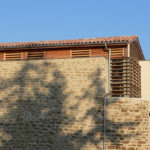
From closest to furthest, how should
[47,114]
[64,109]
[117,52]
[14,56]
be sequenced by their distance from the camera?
1. [64,109]
2. [47,114]
3. [117,52]
4. [14,56]

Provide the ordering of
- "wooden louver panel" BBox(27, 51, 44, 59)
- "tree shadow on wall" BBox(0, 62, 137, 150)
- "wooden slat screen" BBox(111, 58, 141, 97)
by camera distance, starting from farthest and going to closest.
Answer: "wooden louver panel" BBox(27, 51, 44, 59) < "wooden slat screen" BBox(111, 58, 141, 97) < "tree shadow on wall" BBox(0, 62, 137, 150)

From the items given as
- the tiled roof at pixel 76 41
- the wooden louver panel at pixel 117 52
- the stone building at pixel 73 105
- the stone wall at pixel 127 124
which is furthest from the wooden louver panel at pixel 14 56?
the stone wall at pixel 127 124

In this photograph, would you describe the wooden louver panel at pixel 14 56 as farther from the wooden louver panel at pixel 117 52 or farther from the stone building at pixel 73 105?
the wooden louver panel at pixel 117 52

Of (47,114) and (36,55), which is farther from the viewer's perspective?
(36,55)

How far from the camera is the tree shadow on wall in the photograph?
47.7 ft

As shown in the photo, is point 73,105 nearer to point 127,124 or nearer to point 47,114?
point 47,114

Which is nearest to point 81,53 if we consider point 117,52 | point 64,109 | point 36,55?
point 117,52

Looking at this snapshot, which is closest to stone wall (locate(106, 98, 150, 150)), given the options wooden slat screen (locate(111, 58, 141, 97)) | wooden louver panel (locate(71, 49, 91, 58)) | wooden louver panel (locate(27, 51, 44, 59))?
wooden slat screen (locate(111, 58, 141, 97))

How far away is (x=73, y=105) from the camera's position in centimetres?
1492

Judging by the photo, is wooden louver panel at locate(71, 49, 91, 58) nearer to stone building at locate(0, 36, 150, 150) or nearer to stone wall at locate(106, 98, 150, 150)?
stone building at locate(0, 36, 150, 150)

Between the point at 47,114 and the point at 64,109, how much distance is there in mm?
901

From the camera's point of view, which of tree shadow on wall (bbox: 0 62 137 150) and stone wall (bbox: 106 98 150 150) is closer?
stone wall (bbox: 106 98 150 150)

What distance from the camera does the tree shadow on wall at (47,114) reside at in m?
14.5

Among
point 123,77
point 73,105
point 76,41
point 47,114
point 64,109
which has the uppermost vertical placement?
point 76,41
